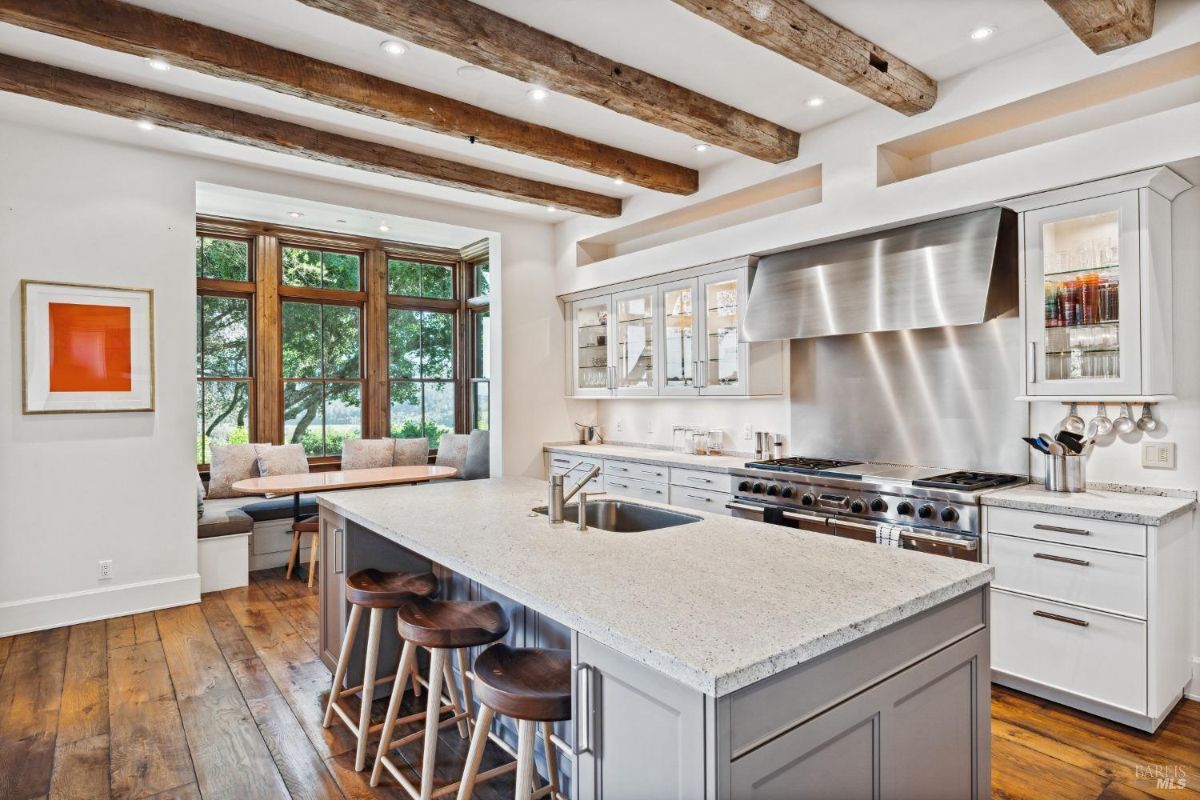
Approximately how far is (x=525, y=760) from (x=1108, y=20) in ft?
10.2

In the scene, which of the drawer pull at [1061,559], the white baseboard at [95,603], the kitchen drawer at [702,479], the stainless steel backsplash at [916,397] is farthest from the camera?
the kitchen drawer at [702,479]

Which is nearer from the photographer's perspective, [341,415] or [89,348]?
[89,348]

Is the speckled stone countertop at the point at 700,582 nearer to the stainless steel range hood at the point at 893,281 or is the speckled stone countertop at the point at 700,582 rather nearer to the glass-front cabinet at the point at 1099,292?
the glass-front cabinet at the point at 1099,292

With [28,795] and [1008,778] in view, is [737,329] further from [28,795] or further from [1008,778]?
[28,795]

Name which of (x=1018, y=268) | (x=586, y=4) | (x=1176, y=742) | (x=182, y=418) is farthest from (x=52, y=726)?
(x=1018, y=268)

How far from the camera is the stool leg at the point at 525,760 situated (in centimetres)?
169

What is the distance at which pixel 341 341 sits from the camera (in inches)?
264

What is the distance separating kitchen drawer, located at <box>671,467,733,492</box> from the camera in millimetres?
4137

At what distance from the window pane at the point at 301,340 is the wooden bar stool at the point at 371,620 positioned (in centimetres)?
417

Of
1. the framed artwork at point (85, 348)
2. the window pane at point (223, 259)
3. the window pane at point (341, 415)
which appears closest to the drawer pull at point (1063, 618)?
the framed artwork at point (85, 348)

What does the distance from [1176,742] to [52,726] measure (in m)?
4.34

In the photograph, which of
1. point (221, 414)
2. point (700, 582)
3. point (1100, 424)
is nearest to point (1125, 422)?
point (1100, 424)

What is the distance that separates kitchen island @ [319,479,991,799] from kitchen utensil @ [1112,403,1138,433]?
1785 millimetres

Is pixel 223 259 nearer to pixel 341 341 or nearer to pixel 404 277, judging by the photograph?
pixel 341 341
